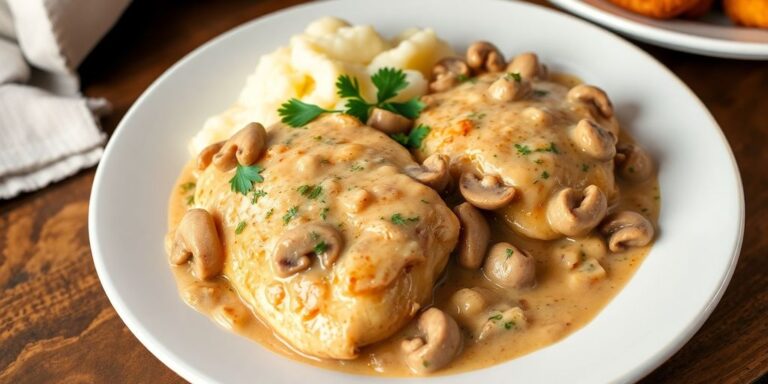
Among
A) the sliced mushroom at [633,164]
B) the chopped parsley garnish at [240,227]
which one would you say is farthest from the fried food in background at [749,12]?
the chopped parsley garnish at [240,227]

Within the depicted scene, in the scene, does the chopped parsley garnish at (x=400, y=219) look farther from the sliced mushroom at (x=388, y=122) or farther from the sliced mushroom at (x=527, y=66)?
the sliced mushroom at (x=527, y=66)

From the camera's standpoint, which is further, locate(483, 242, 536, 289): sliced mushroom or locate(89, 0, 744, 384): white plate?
locate(483, 242, 536, 289): sliced mushroom

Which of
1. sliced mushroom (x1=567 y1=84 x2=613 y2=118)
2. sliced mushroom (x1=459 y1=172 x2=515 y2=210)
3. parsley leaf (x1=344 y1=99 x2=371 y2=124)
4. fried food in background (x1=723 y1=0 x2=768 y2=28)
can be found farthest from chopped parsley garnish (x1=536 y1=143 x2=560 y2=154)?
fried food in background (x1=723 y1=0 x2=768 y2=28)

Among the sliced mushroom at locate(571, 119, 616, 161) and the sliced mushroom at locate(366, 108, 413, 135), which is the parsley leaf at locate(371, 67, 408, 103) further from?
the sliced mushroom at locate(571, 119, 616, 161)

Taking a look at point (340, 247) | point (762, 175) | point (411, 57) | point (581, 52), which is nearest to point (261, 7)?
point (411, 57)

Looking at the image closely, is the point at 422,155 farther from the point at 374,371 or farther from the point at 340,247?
→ the point at 374,371

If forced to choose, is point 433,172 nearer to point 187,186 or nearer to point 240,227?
point 240,227
